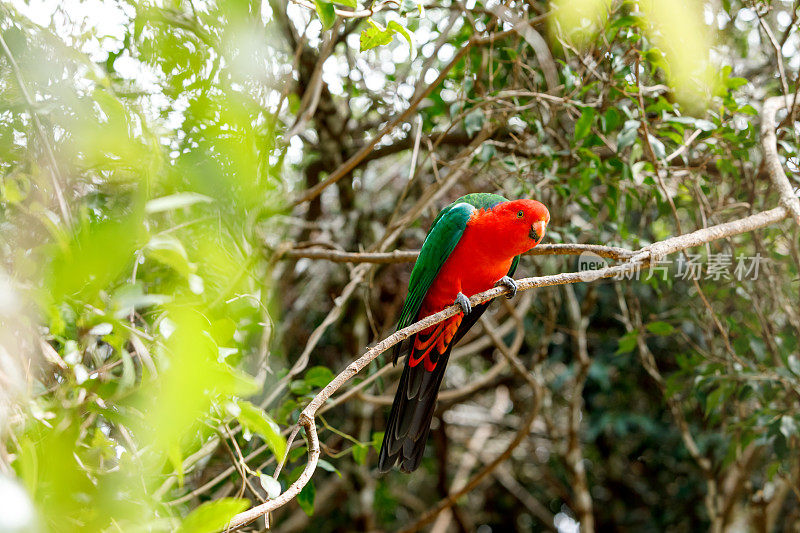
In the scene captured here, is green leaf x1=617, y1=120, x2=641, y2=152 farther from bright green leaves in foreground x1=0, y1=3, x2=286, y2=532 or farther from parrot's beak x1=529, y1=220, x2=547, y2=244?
bright green leaves in foreground x1=0, y1=3, x2=286, y2=532

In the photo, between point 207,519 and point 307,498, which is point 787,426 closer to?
point 307,498

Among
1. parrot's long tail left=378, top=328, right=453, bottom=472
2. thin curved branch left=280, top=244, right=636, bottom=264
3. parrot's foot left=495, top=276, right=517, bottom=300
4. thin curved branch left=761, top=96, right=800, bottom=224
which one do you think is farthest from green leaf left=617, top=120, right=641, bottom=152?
parrot's long tail left=378, top=328, right=453, bottom=472

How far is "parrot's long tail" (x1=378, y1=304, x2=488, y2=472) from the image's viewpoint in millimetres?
2076

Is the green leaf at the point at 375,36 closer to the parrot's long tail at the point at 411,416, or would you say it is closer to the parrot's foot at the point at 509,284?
the parrot's foot at the point at 509,284

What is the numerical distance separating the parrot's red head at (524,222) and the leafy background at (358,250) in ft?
1.30

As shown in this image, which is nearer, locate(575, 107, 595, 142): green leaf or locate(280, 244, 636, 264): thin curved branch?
locate(280, 244, 636, 264): thin curved branch

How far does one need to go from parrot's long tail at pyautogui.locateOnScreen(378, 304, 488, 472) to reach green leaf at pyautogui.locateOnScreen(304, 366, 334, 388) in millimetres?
242

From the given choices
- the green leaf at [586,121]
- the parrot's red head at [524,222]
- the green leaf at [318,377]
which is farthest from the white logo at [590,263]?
the green leaf at [318,377]

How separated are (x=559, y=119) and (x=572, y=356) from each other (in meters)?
1.89

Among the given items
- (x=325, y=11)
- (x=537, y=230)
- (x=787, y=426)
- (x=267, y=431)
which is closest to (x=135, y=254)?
(x=267, y=431)

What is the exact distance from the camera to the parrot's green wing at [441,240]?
212 centimetres

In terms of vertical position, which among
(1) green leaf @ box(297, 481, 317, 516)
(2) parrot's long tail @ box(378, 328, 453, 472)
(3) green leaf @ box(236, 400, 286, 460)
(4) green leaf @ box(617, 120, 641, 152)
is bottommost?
(1) green leaf @ box(297, 481, 317, 516)

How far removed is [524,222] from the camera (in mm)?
1956

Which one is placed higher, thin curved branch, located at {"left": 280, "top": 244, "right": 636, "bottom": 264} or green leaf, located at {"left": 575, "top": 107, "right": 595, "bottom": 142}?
green leaf, located at {"left": 575, "top": 107, "right": 595, "bottom": 142}
